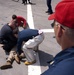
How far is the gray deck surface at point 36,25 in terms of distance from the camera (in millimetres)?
7801

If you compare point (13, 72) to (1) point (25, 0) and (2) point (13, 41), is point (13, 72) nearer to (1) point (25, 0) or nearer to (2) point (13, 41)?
(2) point (13, 41)

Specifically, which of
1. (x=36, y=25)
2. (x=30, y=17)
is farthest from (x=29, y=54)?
(x=30, y=17)

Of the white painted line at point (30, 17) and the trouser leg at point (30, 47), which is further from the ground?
the trouser leg at point (30, 47)

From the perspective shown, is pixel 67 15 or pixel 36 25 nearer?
pixel 67 15

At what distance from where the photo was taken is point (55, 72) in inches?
63.4

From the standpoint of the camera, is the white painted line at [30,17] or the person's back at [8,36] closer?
the person's back at [8,36]

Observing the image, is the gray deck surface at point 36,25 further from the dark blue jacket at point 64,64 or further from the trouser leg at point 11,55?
the dark blue jacket at point 64,64

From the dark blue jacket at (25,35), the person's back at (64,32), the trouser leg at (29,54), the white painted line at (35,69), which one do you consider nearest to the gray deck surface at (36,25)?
the white painted line at (35,69)

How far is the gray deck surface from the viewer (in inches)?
307

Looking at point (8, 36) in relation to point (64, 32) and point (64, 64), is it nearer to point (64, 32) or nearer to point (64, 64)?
point (64, 32)

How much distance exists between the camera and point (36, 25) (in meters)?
12.7

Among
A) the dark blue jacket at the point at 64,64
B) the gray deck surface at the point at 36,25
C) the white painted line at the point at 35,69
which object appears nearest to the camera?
the dark blue jacket at the point at 64,64

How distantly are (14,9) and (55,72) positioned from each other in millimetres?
15419

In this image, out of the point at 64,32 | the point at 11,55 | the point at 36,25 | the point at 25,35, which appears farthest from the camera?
the point at 36,25
